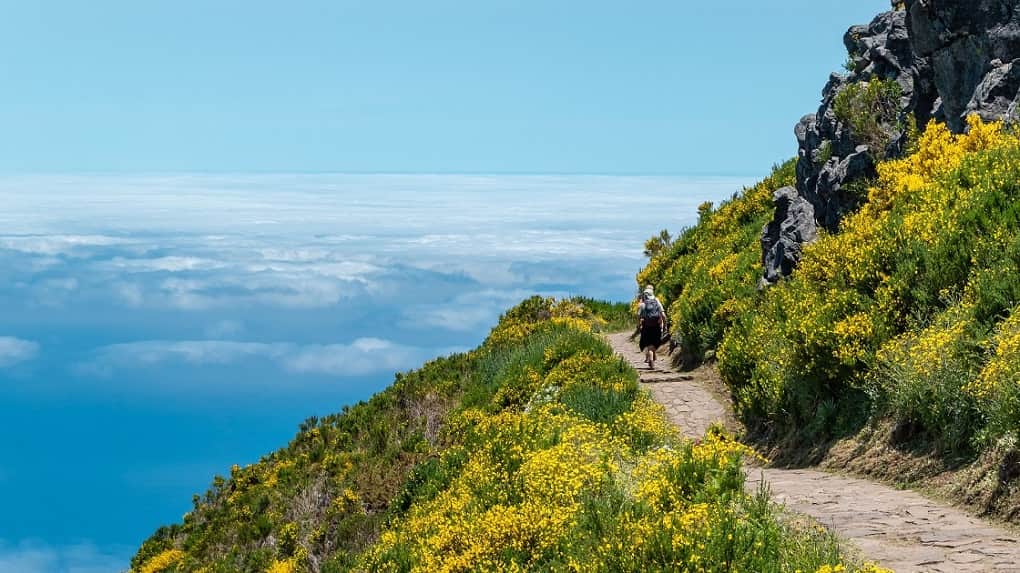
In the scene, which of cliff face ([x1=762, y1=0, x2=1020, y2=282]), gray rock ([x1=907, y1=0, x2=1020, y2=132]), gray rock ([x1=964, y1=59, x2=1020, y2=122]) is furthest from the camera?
cliff face ([x1=762, y1=0, x2=1020, y2=282])

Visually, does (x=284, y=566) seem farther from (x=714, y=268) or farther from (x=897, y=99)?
(x=897, y=99)

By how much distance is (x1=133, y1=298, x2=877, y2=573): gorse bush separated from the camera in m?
7.30

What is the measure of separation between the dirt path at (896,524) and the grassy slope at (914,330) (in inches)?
20.8

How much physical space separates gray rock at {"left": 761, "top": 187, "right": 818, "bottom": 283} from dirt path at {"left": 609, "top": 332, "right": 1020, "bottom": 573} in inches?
277

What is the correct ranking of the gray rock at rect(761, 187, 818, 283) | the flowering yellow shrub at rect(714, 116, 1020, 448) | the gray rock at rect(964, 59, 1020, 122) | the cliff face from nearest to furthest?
the flowering yellow shrub at rect(714, 116, 1020, 448), the gray rock at rect(964, 59, 1020, 122), the cliff face, the gray rock at rect(761, 187, 818, 283)

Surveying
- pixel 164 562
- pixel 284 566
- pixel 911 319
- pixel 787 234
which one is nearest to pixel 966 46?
pixel 787 234

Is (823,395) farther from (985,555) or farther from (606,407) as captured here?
(985,555)

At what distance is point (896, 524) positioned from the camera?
819 centimetres

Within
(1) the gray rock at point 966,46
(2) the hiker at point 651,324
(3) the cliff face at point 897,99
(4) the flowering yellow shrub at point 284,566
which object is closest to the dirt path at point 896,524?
(3) the cliff face at point 897,99

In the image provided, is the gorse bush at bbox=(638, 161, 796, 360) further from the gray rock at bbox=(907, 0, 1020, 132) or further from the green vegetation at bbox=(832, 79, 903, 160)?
the gray rock at bbox=(907, 0, 1020, 132)

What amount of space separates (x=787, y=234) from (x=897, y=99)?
13.3 ft

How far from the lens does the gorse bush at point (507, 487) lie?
24.0 ft

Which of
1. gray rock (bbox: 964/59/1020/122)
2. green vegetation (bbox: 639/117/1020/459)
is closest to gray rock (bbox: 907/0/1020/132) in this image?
gray rock (bbox: 964/59/1020/122)

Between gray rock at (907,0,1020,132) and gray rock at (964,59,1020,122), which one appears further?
gray rock at (907,0,1020,132)
